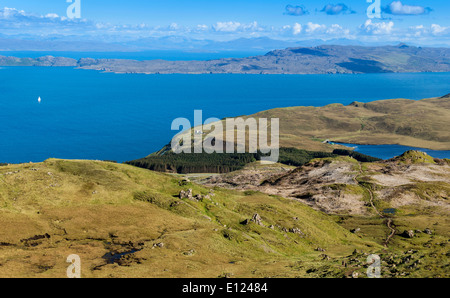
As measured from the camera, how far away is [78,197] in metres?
93.5

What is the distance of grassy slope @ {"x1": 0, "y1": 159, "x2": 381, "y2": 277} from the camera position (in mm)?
67562

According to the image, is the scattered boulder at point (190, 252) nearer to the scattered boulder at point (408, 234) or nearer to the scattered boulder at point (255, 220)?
the scattered boulder at point (255, 220)

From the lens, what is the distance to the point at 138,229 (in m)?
83.2

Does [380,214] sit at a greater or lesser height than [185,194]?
lesser

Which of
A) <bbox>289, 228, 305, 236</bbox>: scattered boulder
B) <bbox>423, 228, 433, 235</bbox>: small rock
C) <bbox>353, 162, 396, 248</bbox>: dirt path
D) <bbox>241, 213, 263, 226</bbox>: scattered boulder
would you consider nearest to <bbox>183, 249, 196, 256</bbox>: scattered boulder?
<bbox>241, 213, 263, 226</bbox>: scattered boulder

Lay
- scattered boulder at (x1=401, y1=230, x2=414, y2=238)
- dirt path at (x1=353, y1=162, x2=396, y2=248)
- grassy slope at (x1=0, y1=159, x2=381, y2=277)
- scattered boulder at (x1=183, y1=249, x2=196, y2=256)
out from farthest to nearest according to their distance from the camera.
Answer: dirt path at (x1=353, y1=162, x2=396, y2=248) < scattered boulder at (x1=401, y1=230, x2=414, y2=238) < scattered boulder at (x1=183, y1=249, x2=196, y2=256) < grassy slope at (x1=0, y1=159, x2=381, y2=277)

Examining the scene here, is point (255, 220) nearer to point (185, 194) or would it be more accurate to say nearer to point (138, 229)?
point (185, 194)

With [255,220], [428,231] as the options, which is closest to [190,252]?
[255,220]

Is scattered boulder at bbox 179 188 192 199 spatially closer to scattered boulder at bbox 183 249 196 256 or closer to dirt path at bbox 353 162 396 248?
scattered boulder at bbox 183 249 196 256

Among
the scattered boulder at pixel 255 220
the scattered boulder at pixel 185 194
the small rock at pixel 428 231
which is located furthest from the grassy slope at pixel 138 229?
the small rock at pixel 428 231

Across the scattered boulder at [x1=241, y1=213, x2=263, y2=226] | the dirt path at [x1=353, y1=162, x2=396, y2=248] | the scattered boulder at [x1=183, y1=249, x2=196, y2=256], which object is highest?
the scattered boulder at [x1=183, y1=249, x2=196, y2=256]
